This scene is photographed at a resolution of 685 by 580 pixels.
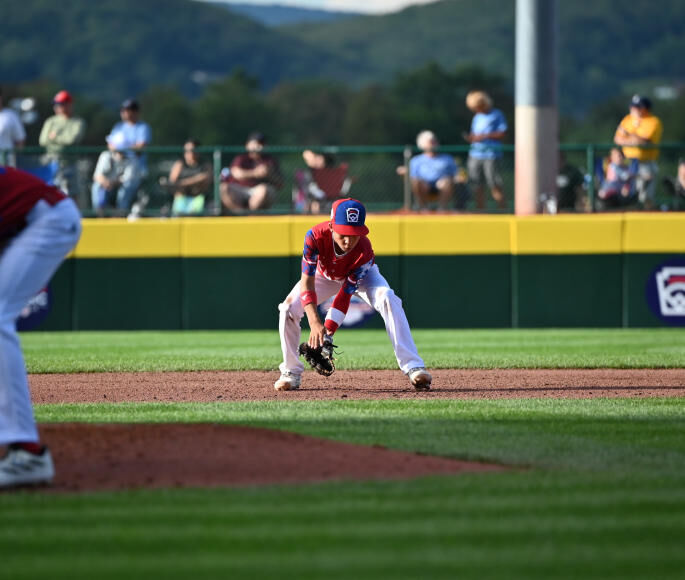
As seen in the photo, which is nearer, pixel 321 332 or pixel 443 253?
Result: pixel 321 332

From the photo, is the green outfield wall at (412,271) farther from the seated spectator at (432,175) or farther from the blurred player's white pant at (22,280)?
the blurred player's white pant at (22,280)

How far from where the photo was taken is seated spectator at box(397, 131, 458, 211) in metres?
17.0

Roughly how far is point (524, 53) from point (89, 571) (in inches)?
584

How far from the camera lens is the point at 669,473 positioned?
638 centimetres

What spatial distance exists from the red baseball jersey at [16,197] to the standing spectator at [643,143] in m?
11.8

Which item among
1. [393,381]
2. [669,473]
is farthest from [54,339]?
[669,473]

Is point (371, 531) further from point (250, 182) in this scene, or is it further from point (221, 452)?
point (250, 182)

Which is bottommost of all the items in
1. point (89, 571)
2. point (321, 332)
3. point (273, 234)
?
point (89, 571)

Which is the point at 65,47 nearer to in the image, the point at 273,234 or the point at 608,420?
the point at 273,234

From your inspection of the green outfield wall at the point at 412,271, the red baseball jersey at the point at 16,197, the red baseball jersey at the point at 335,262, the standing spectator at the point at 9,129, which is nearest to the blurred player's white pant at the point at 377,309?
the red baseball jersey at the point at 335,262

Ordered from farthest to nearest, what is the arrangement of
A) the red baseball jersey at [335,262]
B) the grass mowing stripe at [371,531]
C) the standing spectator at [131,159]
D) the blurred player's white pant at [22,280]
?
the standing spectator at [131,159] → the red baseball jersey at [335,262] → the blurred player's white pant at [22,280] → the grass mowing stripe at [371,531]

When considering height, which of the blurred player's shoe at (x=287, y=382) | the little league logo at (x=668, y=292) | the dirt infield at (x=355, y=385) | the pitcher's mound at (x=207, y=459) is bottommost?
the pitcher's mound at (x=207, y=459)

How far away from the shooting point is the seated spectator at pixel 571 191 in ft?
57.8

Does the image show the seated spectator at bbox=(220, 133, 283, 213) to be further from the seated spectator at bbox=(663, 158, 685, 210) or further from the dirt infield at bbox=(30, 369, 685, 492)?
the dirt infield at bbox=(30, 369, 685, 492)
